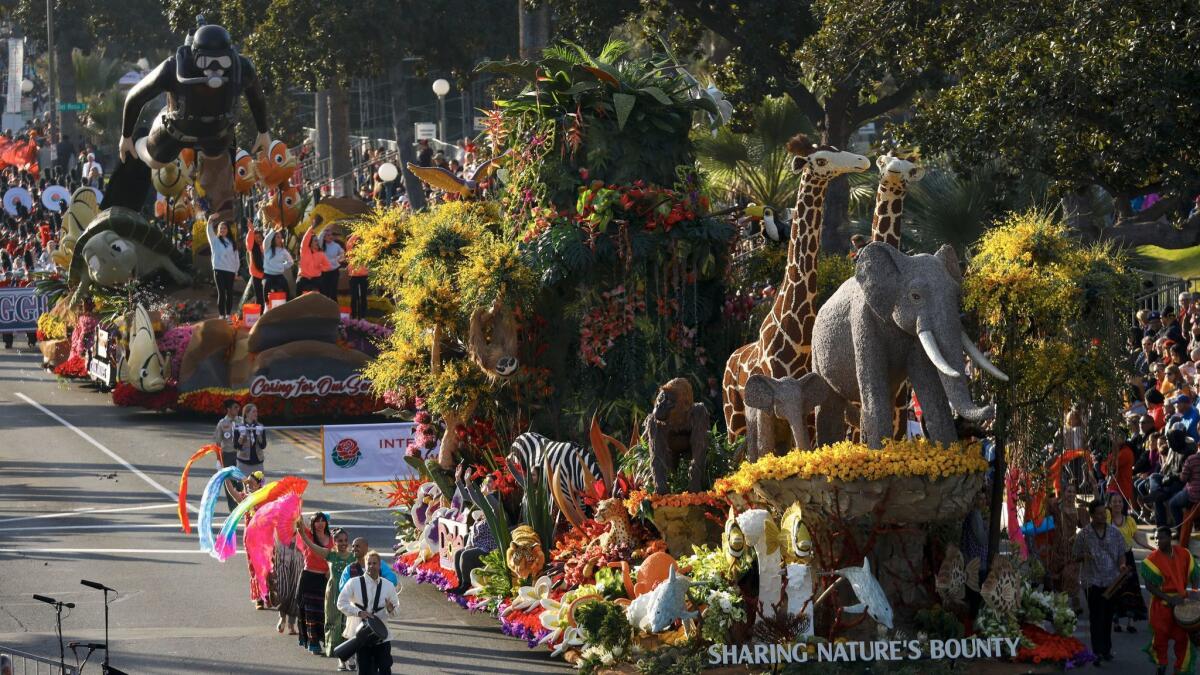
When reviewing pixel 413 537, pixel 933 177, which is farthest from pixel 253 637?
pixel 933 177

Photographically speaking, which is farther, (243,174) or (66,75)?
(66,75)

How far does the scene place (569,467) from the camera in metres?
18.8

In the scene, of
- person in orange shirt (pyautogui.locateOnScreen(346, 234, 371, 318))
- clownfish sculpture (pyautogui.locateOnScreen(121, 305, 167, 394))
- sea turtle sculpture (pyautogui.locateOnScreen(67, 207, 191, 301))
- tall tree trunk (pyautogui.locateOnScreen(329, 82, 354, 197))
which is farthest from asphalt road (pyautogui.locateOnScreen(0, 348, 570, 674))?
tall tree trunk (pyautogui.locateOnScreen(329, 82, 354, 197))

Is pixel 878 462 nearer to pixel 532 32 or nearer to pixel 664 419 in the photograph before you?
pixel 664 419

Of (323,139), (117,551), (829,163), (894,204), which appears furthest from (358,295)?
(894,204)

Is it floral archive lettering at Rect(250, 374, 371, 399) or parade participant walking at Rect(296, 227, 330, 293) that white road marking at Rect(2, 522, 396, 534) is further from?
parade participant walking at Rect(296, 227, 330, 293)

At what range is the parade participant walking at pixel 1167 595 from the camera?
15.9 meters

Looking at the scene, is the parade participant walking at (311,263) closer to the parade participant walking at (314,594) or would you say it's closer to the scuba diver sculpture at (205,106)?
the scuba diver sculpture at (205,106)

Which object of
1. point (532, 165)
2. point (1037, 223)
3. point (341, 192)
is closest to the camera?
point (1037, 223)

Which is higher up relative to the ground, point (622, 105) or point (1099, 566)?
point (622, 105)

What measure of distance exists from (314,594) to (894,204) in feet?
21.8

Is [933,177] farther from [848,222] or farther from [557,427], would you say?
[557,427]

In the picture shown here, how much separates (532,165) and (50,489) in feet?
35.6

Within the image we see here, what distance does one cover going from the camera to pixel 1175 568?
52.9 ft
